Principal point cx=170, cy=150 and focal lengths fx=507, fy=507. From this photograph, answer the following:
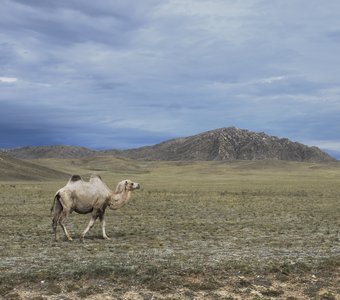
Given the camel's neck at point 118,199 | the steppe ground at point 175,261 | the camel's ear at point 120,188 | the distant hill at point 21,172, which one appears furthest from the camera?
the distant hill at point 21,172

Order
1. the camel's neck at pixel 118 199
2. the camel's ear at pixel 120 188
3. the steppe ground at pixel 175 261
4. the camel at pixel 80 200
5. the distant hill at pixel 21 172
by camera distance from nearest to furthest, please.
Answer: the steppe ground at pixel 175 261 → the camel at pixel 80 200 → the camel's neck at pixel 118 199 → the camel's ear at pixel 120 188 → the distant hill at pixel 21 172

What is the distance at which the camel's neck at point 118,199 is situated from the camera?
20.4 meters

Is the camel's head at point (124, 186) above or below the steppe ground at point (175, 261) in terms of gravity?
above

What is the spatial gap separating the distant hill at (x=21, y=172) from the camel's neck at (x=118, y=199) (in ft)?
265

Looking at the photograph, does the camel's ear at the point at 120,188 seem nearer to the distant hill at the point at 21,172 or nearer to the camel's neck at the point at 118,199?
the camel's neck at the point at 118,199

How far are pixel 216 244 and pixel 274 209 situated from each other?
57.0 feet

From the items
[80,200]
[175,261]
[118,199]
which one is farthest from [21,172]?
[175,261]

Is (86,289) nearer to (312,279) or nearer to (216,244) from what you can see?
(312,279)

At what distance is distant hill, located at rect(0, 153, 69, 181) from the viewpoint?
331 feet

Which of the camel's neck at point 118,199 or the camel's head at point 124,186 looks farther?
the camel's head at point 124,186

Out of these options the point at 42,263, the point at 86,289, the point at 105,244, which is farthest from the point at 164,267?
the point at 105,244

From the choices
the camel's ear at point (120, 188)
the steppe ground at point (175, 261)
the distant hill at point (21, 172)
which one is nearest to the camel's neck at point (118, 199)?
the camel's ear at point (120, 188)

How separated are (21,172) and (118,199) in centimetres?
9109

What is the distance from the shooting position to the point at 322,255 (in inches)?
631
